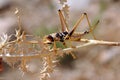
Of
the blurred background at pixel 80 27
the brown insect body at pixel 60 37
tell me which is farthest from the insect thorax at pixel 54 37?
the blurred background at pixel 80 27

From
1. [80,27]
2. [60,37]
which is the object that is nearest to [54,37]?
[60,37]

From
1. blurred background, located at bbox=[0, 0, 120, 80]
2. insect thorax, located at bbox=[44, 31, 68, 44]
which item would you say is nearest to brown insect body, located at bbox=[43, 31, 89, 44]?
insect thorax, located at bbox=[44, 31, 68, 44]

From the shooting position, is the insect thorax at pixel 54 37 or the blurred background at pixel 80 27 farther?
the blurred background at pixel 80 27

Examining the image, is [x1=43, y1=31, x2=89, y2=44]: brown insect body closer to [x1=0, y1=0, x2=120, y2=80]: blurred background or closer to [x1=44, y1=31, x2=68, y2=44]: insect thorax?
[x1=44, y1=31, x2=68, y2=44]: insect thorax

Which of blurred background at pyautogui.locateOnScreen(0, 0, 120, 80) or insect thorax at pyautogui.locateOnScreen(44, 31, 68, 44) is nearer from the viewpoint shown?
insect thorax at pyautogui.locateOnScreen(44, 31, 68, 44)

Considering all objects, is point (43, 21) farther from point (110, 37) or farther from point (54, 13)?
point (110, 37)

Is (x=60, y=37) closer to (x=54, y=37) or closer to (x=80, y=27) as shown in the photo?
(x=54, y=37)

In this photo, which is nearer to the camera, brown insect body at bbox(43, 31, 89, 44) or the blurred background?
brown insect body at bbox(43, 31, 89, 44)

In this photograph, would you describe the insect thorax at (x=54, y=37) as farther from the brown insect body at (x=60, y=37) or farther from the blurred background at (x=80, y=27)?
the blurred background at (x=80, y=27)
